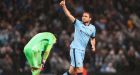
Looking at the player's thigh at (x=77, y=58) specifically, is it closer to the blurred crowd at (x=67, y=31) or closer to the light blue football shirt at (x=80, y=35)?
the light blue football shirt at (x=80, y=35)

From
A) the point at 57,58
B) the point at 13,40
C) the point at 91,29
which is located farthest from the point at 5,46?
the point at 91,29

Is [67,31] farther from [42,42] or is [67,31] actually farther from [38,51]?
[38,51]

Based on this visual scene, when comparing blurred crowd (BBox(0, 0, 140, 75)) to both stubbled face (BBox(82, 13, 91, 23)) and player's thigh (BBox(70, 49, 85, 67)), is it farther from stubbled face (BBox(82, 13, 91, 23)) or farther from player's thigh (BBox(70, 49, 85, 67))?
stubbled face (BBox(82, 13, 91, 23))

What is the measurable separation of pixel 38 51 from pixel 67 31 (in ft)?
27.0

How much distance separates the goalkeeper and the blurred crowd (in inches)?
216

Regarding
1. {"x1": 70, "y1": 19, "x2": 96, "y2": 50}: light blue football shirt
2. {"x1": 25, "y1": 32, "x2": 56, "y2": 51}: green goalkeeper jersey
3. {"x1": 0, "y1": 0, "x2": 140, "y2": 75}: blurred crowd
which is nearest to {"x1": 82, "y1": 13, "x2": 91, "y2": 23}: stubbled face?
{"x1": 70, "y1": 19, "x2": 96, "y2": 50}: light blue football shirt

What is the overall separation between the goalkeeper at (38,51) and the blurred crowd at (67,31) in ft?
18.0

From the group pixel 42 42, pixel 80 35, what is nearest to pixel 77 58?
pixel 80 35

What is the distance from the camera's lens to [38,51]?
54.6 feet

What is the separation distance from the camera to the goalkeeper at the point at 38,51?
1638 cm

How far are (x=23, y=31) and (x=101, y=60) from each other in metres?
3.53

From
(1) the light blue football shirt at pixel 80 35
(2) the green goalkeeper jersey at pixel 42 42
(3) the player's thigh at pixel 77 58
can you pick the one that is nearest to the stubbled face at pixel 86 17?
(1) the light blue football shirt at pixel 80 35

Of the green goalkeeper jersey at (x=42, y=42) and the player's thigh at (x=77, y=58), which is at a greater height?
the green goalkeeper jersey at (x=42, y=42)

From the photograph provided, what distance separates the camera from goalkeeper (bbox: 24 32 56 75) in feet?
53.7
